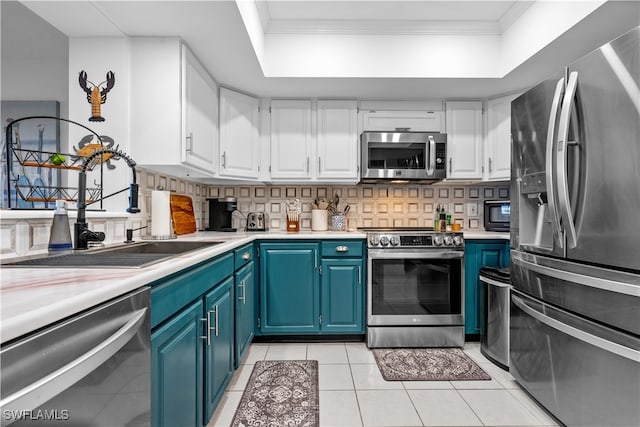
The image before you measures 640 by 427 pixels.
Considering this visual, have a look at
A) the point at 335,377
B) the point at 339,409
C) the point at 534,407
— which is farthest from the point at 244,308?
the point at 534,407

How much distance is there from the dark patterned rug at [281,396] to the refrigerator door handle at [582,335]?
1277mm

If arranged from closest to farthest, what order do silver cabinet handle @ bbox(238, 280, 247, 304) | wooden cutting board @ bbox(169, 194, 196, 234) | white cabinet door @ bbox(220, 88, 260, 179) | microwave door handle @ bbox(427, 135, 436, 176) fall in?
silver cabinet handle @ bbox(238, 280, 247, 304)
wooden cutting board @ bbox(169, 194, 196, 234)
white cabinet door @ bbox(220, 88, 260, 179)
microwave door handle @ bbox(427, 135, 436, 176)

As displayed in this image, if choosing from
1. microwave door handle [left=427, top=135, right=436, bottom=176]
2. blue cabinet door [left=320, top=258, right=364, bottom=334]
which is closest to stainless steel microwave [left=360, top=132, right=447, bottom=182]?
microwave door handle [left=427, top=135, right=436, bottom=176]

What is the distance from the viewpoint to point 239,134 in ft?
9.45

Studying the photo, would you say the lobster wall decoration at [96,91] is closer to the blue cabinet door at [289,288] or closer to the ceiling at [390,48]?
the ceiling at [390,48]

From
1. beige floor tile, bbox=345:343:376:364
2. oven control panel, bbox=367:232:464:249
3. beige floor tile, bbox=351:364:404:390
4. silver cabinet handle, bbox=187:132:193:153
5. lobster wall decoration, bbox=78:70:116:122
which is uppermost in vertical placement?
lobster wall decoration, bbox=78:70:116:122

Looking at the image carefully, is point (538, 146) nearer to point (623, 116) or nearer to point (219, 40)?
point (623, 116)

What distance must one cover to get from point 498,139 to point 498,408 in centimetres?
220

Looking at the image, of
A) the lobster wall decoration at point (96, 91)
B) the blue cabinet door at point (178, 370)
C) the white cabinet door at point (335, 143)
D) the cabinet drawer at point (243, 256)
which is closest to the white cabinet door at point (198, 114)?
the lobster wall decoration at point (96, 91)

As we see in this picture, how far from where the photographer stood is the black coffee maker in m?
3.05

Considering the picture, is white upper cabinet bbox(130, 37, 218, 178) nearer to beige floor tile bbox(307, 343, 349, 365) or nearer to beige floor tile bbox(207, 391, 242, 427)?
beige floor tile bbox(207, 391, 242, 427)

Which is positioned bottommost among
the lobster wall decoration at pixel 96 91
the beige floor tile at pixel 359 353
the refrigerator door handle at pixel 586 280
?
the beige floor tile at pixel 359 353

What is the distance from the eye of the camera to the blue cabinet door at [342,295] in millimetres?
2688

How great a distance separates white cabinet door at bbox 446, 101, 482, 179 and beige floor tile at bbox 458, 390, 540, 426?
5.93 feet
